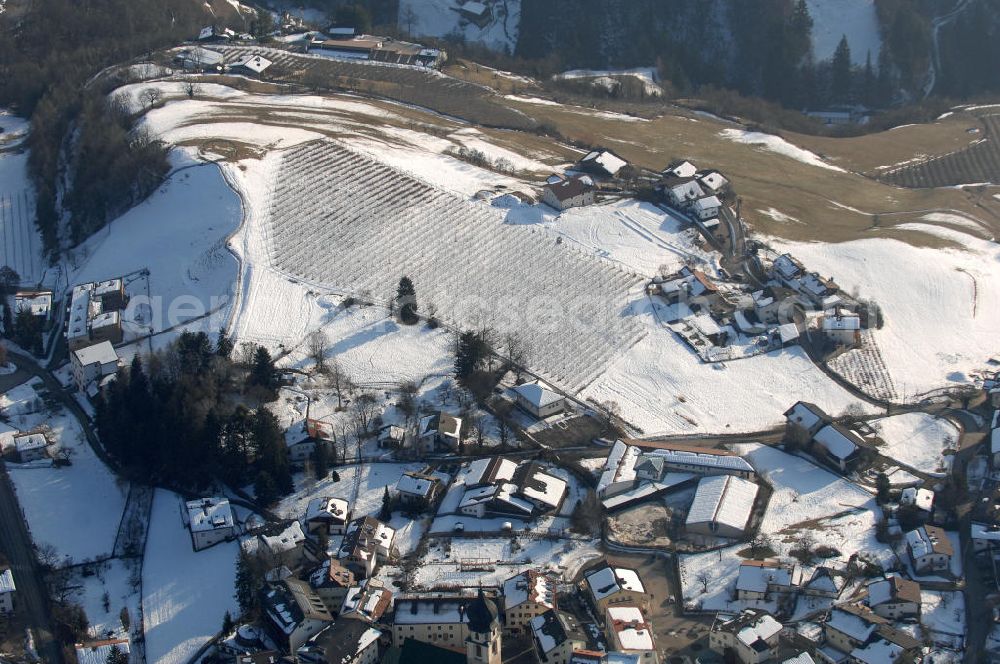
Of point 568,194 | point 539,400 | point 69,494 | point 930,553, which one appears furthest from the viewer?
point 568,194

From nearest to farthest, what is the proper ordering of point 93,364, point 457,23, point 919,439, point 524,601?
point 524,601, point 919,439, point 93,364, point 457,23

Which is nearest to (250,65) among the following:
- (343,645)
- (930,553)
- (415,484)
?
(415,484)

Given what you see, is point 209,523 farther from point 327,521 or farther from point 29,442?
point 29,442

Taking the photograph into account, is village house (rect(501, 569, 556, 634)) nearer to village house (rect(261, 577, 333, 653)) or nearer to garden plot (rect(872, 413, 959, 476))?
village house (rect(261, 577, 333, 653))

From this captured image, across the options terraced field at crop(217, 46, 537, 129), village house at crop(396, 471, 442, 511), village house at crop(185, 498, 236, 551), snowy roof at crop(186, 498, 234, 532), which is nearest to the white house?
snowy roof at crop(186, 498, 234, 532)

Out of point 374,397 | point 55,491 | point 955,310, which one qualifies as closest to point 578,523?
point 374,397

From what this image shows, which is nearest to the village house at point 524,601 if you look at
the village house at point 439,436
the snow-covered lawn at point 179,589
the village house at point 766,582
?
the village house at point 766,582

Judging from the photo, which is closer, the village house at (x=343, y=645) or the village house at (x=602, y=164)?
the village house at (x=343, y=645)

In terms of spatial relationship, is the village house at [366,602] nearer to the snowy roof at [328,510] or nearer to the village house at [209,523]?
the snowy roof at [328,510]
